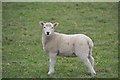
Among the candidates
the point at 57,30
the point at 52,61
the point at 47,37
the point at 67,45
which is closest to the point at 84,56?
the point at 67,45

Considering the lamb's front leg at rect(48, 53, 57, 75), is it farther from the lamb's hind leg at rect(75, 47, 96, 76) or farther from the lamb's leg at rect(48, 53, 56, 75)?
the lamb's hind leg at rect(75, 47, 96, 76)

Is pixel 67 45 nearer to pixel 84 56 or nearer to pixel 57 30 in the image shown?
pixel 84 56

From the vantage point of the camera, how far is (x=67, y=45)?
11.5m

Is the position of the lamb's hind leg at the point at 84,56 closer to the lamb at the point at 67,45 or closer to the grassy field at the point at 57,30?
the lamb at the point at 67,45

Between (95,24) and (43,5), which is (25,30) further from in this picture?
(43,5)

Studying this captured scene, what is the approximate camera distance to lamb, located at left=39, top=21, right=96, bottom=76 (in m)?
11.4

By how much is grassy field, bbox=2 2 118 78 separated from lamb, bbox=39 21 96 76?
17.2 inches

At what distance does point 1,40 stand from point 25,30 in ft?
7.79

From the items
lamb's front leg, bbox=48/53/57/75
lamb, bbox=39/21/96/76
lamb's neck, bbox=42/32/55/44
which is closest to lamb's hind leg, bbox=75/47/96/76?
lamb, bbox=39/21/96/76

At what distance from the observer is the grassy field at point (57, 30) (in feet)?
A: 40.4

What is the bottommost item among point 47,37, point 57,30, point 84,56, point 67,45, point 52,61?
point 52,61

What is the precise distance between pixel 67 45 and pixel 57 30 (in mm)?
8516

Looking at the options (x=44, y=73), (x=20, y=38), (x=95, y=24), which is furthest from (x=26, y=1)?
(x=44, y=73)

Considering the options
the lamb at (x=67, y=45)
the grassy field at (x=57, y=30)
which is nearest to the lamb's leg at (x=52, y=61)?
the lamb at (x=67, y=45)
